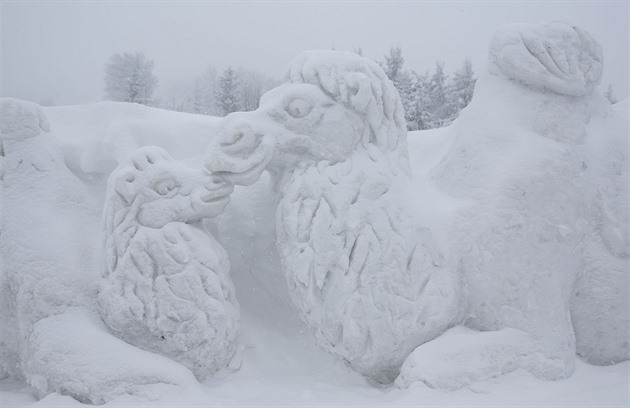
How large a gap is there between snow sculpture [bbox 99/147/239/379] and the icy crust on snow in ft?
5.57

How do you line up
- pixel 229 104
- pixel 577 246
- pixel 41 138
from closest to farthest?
pixel 577 246
pixel 41 138
pixel 229 104

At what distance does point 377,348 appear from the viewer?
2457 mm

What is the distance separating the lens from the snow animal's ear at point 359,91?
2.57m

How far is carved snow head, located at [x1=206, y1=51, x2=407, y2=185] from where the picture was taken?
8.24ft

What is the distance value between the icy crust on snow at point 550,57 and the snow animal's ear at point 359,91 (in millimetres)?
831

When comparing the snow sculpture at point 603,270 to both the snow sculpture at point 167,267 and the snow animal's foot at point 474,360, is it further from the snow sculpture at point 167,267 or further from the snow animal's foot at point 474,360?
the snow sculpture at point 167,267

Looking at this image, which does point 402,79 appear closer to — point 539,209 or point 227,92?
point 227,92

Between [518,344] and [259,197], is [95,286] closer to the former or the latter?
[259,197]

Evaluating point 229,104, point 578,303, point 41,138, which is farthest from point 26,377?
point 229,104

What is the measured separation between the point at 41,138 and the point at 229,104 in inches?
296

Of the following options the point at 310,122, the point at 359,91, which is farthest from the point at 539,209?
the point at 310,122

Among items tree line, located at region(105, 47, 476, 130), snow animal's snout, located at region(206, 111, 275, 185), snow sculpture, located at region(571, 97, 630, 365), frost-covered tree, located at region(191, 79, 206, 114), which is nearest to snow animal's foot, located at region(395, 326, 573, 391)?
snow sculpture, located at region(571, 97, 630, 365)

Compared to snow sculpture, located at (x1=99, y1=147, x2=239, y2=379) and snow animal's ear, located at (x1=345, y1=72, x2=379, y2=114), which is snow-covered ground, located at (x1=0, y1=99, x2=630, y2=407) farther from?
snow animal's ear, located at (x1=345, y1=72, x2=379, y2=114)

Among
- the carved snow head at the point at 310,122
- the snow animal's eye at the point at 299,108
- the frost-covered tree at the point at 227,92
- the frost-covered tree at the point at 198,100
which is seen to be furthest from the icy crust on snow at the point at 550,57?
the frost-covered tree at the point at 198,100
